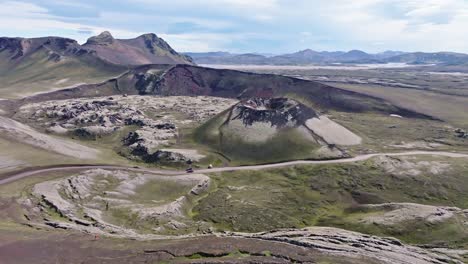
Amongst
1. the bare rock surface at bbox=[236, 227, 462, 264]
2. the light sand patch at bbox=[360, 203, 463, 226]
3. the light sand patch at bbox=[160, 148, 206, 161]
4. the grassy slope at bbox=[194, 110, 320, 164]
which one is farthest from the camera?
the grassy slope at bbox=[194, 110, 320, 164]

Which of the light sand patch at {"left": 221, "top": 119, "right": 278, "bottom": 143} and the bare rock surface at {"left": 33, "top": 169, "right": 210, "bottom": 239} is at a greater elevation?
the light sand patch at {"left": 221, "top": 119, "right": 278, "bottom": 143}

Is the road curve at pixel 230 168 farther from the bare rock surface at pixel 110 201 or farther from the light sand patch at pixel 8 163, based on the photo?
the light sand patch at pixel 8 163

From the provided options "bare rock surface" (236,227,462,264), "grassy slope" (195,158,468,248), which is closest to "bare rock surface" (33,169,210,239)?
"grassy slope" (195,158,468,248)

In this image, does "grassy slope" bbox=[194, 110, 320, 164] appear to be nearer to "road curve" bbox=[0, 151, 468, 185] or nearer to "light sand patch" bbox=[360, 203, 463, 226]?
"road curve" bbox=[0, 151, 468, 185]

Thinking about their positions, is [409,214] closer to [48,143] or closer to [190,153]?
[190,153]

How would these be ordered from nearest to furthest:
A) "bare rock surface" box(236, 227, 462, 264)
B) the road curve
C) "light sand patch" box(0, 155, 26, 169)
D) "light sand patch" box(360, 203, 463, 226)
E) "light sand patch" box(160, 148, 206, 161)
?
"bare rock surface" box(236, 227, 462, 264) < "light sand patch" box(360, 203, 463, 226) < the road curve < "light sand patch" box(0, 155, 26, 169) < "light sand patch" box(160, 148, 206, 161)

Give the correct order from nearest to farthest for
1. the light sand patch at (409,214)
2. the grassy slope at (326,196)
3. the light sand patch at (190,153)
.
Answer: the grassy slope at (326,196) < the light sand patch at (409,214) < the light sand patch at (190,153)

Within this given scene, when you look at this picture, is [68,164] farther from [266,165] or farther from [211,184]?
[266,165]

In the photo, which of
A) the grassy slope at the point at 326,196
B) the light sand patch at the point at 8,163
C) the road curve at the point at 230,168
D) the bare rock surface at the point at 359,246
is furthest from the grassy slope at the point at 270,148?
the light sand patch at the point at 8,163

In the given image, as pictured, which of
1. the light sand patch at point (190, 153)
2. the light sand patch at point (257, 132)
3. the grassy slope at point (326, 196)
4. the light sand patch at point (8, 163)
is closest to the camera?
the grassy slope at point (326, 196)
